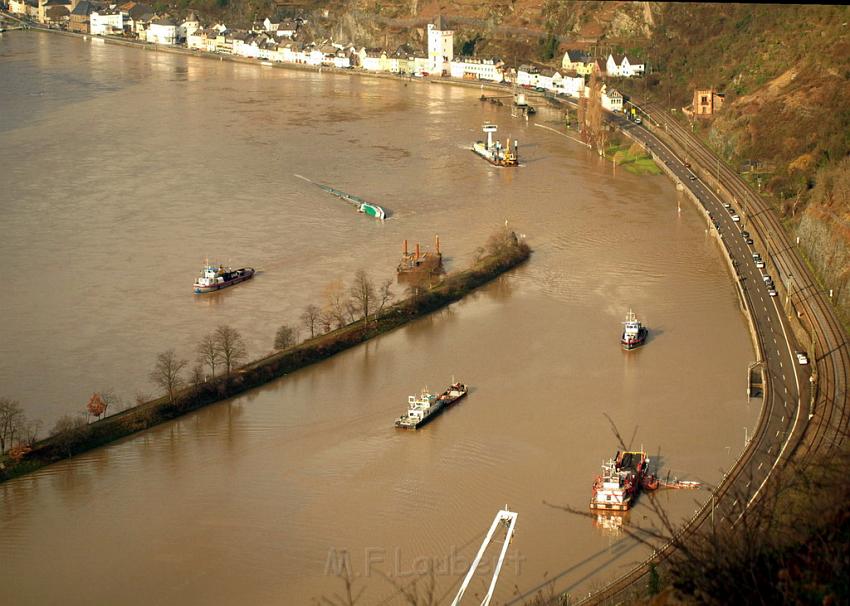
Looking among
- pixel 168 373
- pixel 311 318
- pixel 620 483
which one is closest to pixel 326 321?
pixel 311 318

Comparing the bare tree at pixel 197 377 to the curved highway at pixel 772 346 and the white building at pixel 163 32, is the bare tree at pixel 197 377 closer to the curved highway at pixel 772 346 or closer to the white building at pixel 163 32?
the curved highway at pixel 772 346

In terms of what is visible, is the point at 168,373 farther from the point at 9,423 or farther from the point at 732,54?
the point at 732,54

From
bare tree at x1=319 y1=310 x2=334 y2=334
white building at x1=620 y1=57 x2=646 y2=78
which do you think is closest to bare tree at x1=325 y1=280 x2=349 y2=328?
bare tree at x1=319 y1=310 x2=334 y2=334

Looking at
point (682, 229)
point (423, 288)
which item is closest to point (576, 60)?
point (682, 229)

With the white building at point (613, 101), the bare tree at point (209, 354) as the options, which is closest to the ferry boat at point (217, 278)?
the bare tree at point (209, 354)

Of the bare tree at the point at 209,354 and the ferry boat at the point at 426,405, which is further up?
the bare tree at the point at 209,354

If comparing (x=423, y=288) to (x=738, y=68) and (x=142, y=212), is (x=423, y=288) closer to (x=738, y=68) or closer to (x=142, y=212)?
(x=142, y=212)

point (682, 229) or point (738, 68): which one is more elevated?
point (738, 68)
